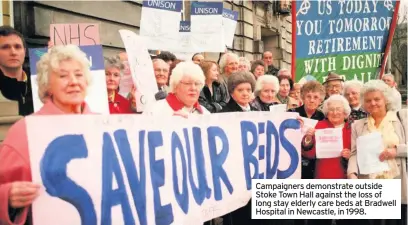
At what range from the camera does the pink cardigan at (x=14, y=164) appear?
1.56 metres

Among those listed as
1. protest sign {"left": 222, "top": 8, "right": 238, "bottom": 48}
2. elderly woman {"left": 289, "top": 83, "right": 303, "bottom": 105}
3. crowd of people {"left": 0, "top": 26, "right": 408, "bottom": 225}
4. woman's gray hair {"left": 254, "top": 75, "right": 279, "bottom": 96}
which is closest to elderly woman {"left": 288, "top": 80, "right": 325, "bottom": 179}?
crowd of people {"left": 0, "top": 26, "right": 408, "bottom": 225}

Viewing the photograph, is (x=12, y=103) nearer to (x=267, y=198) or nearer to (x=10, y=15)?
(x=10, y=15)

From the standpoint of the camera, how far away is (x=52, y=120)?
66.1 inches

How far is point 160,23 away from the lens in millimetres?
3541

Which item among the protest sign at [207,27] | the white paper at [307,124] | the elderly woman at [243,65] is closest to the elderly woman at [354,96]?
the white paper at [307,124]

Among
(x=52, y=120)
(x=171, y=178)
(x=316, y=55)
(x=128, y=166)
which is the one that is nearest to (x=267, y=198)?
(x=171, y=178)

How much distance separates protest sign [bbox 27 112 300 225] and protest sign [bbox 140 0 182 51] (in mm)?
1176

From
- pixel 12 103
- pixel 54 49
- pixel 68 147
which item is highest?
pixel 54 49

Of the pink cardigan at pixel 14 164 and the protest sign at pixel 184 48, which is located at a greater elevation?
the protest sign at pixel 184 48

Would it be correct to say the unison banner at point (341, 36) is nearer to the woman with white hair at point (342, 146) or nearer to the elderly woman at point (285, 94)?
the elderly woman at point (285, 94)

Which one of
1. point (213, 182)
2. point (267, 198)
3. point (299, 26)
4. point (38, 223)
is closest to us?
point (38, 223)

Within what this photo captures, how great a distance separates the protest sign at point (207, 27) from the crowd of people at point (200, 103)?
1.46 feet

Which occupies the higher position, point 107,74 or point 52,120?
point 107,74

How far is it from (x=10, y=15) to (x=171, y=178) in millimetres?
1462
